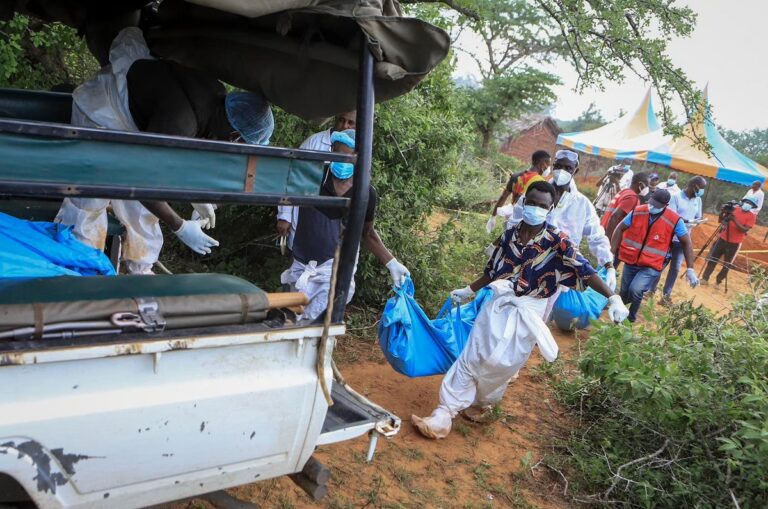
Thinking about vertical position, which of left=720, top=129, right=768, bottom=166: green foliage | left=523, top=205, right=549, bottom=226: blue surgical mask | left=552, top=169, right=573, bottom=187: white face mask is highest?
left=720, top=129, right=768, bottom=166: green foliage

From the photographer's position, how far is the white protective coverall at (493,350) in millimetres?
4191

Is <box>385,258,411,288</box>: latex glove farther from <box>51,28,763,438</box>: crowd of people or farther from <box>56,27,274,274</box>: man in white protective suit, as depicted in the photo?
<box>56,27,274,274</box>: man in white protective suit

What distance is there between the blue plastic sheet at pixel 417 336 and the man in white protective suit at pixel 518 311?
16 cm

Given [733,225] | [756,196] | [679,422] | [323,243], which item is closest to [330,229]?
[323,243]

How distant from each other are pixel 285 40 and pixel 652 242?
18.0 ft

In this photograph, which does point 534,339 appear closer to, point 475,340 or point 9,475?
point 475,340

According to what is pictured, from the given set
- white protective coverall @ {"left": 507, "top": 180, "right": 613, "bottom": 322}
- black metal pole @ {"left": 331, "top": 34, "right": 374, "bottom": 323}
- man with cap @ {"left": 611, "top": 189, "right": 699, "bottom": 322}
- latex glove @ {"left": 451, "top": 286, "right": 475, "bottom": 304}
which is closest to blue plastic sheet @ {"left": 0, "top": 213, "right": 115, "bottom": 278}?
black metal pole @ {"left": 331, "top": 34, "right": 374, "bottom": 323}

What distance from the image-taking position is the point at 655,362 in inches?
159

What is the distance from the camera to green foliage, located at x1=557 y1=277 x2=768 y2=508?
348 centimetres

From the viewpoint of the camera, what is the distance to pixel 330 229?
448 cm

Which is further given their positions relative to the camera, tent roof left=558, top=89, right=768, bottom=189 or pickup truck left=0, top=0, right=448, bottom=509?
tent roof left=558, top=89, right=768, bottom=189

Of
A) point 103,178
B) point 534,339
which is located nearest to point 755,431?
point 534,339

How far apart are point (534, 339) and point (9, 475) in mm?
3190

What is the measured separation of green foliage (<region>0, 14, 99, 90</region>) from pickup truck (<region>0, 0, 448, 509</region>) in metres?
3.56
